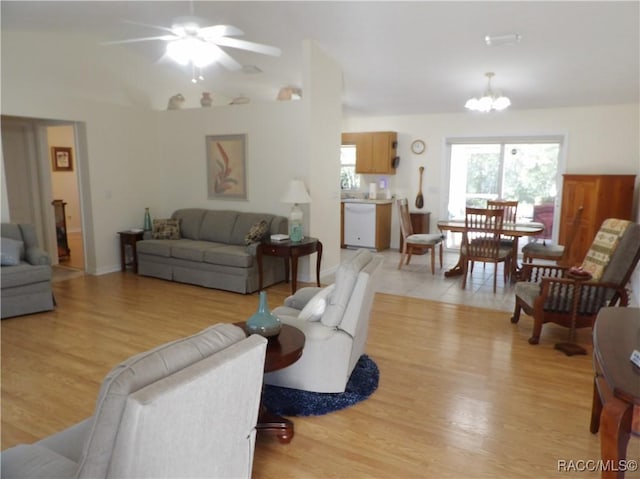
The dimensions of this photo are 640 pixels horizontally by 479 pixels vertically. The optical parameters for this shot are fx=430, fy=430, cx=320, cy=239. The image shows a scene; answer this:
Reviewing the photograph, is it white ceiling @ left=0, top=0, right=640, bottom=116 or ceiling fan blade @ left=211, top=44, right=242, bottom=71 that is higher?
white ceiling @ left=0, top=0, right=640, bottom=116

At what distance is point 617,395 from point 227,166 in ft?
17.3

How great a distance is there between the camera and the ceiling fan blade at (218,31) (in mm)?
3166

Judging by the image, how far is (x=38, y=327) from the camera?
12.8 feet

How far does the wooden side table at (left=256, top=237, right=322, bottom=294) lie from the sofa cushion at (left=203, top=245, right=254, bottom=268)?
0.46ft

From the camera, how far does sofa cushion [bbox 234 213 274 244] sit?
550cm

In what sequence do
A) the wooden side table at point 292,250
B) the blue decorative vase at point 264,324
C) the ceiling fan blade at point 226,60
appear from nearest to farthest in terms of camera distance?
the blue decorative vase at point 264,324 < the ceiling fan blade at point 226,60 < the wooden side table at point 292,250

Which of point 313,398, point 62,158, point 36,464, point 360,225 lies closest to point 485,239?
point 360,225

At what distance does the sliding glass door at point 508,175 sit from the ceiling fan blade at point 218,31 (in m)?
5.04

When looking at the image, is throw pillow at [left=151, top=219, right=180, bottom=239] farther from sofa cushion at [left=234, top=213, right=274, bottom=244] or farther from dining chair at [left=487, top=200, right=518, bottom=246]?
dining chair at [left=487, top=200, right=518, bottom=246]

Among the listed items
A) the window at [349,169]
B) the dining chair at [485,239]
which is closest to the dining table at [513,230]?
the dining chair at [485,239]

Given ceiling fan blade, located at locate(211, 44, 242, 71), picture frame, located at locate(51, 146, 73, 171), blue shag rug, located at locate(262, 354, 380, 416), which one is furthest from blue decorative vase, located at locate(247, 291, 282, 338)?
picture frame, located at locate(51, 146, 73, 171)

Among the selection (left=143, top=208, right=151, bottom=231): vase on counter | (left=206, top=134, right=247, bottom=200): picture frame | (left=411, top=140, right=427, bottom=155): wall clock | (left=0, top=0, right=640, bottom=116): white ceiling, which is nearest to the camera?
(left=0, top=0, right=640, bottom=116): white ceiling

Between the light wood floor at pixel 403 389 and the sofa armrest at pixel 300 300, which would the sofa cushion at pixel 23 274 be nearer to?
the light wood floor at pixel 403 389

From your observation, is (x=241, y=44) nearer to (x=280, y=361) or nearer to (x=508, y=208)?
(x=280, y=361)
